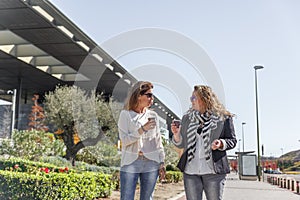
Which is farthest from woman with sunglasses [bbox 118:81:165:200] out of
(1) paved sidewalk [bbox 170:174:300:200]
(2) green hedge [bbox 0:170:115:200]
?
(1) paved sidewalk [bbox 170:174:300:200]

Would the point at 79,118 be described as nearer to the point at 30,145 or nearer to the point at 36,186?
the point at 30,145

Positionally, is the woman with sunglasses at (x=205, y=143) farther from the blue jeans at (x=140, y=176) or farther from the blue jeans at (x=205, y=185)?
the blue jeans at (x=140, y=176)

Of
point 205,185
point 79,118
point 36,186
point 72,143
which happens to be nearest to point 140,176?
point 205,185

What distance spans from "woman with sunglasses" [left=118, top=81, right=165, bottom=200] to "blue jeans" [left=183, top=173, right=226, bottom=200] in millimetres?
333

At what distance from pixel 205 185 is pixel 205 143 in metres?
0.38

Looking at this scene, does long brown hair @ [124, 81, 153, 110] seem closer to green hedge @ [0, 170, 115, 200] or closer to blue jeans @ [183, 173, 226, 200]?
blue jeans @ [183, 173, 226, 200]

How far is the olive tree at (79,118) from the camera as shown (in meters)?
17.9

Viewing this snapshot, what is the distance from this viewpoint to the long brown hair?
13.0ft

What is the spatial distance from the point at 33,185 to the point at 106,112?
1182 centimetres

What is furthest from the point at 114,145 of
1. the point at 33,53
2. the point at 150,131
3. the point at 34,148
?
the point at 150,131

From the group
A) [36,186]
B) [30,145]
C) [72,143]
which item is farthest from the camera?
[72,143]

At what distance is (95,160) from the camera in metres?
18.2

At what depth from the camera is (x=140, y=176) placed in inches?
155

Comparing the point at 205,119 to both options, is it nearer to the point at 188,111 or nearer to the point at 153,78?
the point at 188,111
